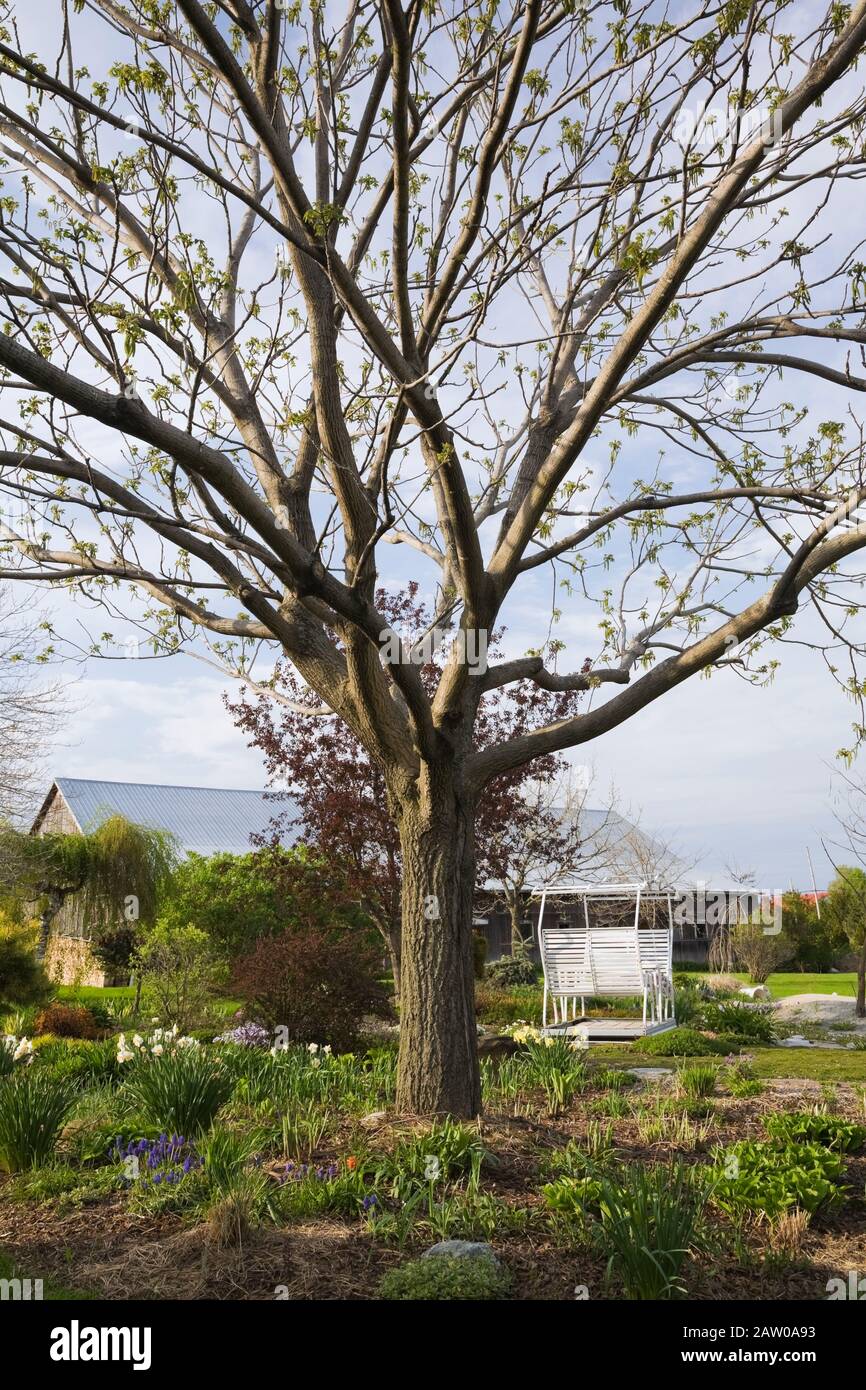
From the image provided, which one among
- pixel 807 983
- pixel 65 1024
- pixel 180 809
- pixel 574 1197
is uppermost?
pixel 180 809

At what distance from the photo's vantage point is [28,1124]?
566 centimetres

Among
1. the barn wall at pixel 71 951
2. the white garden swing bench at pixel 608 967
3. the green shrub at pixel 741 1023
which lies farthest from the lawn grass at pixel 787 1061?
the barn wall at pixel 71 951

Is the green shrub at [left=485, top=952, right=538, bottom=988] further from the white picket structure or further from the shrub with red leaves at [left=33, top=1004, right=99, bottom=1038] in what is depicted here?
the shrub with red leaves at [left=33, top=1004, right=99, bottom=1038]

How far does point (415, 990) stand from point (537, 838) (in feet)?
30.1

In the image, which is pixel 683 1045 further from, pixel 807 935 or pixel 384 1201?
pixel 807 935

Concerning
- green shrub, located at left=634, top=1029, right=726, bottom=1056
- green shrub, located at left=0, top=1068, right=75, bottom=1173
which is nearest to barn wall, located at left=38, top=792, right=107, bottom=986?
green shrub, located at left=634, top=1029, right=726, bottom=1056

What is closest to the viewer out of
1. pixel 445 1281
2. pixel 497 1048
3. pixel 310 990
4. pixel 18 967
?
pixel 445 1281

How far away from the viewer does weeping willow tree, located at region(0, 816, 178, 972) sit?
20672mm

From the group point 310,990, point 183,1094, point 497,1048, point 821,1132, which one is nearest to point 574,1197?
point 821,1132

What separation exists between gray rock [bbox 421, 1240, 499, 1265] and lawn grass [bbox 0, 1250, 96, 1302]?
1.38 metres

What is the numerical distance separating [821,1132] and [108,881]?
18.2 metres

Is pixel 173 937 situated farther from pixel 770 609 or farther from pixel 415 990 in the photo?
pixel 770 609
